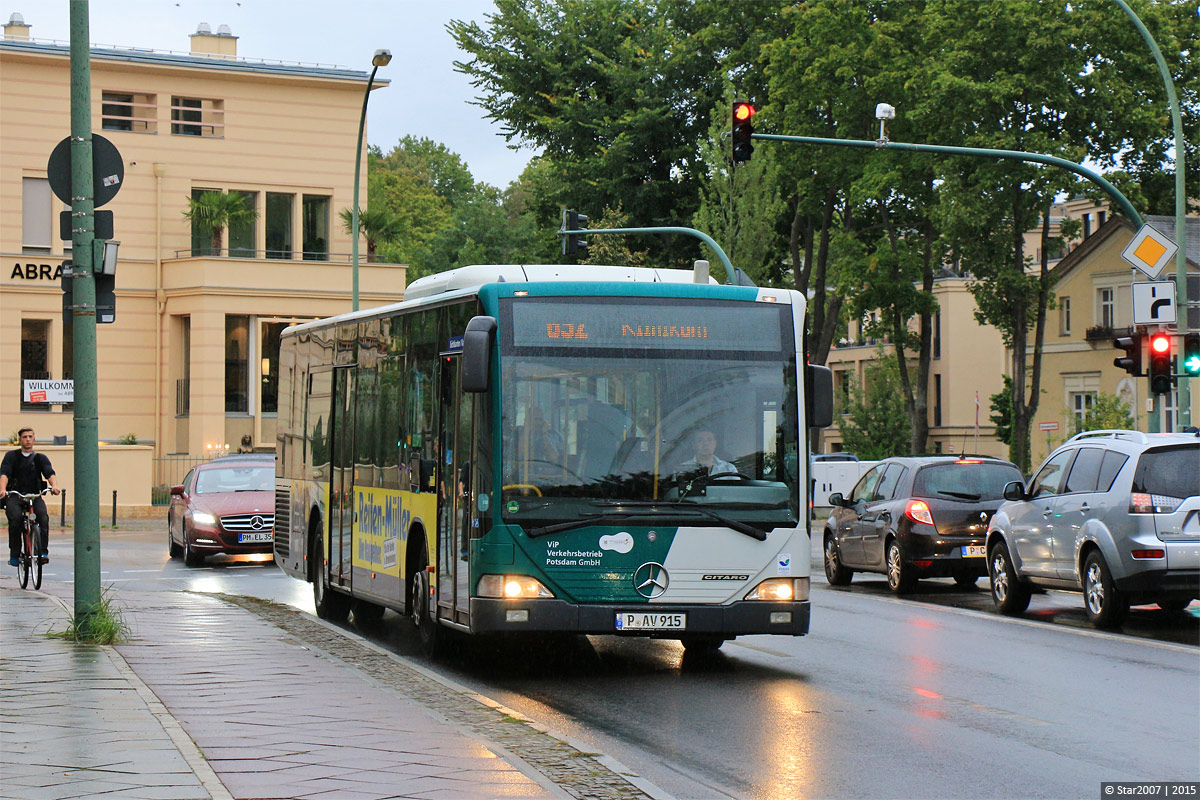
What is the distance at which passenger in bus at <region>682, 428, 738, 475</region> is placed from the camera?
487 inches

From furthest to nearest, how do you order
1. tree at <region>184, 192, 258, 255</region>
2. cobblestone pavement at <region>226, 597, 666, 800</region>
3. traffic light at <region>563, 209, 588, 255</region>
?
tree at <region>184, 192, 258, 255</region>
traffic light at <region>563, 209, 588, 255</region>
cobblestone pavement at <region>226, 597, 666, 800</region>

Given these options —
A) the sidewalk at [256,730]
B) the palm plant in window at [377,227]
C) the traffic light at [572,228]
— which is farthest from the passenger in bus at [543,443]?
the palm plant in window at [377,227]

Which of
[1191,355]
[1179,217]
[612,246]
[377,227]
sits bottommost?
[1191,355]

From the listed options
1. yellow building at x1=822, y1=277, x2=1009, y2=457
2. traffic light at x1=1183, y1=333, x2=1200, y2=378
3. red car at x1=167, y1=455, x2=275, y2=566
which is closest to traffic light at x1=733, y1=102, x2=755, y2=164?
traffic light at x1=1183, y1=333, x2=1200, y2=378

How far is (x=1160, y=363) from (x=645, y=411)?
512 inches

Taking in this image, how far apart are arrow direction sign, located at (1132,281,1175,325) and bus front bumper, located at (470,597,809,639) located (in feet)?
42.0

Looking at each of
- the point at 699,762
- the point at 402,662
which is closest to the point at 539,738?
the point at 699,762

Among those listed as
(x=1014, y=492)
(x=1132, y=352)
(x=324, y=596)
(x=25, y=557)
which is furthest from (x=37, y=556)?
(x=1132, y=352)

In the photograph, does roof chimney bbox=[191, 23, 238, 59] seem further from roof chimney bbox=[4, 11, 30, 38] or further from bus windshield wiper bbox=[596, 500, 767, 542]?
bus windshield wiper bbox=[596, 500, 767, 542]

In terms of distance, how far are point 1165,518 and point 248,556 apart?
60.1 ft

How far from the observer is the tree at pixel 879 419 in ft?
245

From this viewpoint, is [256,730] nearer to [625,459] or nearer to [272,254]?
[625,459]

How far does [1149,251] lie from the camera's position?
2434cm

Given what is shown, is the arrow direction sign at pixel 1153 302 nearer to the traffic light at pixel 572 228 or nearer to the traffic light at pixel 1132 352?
the traffic light at pixel 1132 352
